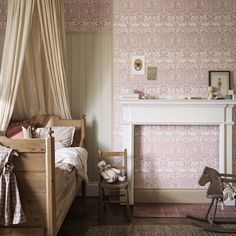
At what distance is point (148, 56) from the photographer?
4715 millimetres

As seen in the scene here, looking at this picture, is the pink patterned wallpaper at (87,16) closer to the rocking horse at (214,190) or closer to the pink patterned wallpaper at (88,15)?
the pink patterned wallpaper at (88,15)

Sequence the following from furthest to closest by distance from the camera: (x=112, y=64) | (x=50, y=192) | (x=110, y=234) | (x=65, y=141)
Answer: (x=112, y=64), (x=65, y=141), (x=110, y=234), (x=50, y=192)

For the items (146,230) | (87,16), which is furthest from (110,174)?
(87,16)

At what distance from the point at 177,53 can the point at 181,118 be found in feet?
2.67

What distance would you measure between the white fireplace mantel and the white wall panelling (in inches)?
18.9

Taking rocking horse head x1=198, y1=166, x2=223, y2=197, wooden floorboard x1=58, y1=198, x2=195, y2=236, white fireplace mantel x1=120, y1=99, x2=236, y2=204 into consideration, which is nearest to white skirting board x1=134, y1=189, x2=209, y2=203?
white fireplace mantel x1=120, y1=99, x2=236, y2=204

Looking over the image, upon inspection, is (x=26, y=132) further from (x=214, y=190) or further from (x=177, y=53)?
(x=214, y=190)

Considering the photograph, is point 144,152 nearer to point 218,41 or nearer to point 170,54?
point 170,54

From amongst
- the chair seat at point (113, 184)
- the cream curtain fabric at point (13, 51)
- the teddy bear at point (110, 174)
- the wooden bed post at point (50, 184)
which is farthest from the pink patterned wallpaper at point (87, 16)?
the wooden bed post at point (50, 184)

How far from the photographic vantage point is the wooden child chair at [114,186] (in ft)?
13.6

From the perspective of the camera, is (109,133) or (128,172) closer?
(128,172)

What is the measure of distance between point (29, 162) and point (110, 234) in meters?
1.33

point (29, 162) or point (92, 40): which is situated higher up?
point (92, 40)

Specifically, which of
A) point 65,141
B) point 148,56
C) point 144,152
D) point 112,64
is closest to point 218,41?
point 148,56
